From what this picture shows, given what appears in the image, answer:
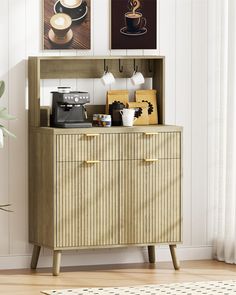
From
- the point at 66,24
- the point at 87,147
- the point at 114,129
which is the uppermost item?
the point at 66,24

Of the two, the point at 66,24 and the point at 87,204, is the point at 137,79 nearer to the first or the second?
the point at 66,24

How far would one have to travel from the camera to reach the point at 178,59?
6594mm

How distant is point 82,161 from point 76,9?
3.54 ft

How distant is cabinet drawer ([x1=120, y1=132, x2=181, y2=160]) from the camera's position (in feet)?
20.0

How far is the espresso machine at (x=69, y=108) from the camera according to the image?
604 cm

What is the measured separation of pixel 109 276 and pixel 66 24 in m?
1.73

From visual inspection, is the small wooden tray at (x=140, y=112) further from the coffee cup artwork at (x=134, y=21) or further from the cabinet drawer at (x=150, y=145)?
the coffee cup artwork at (x=134, y=21)

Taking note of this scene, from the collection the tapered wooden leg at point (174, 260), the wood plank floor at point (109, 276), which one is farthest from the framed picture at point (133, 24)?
the wood plank floor at point (109, 276)

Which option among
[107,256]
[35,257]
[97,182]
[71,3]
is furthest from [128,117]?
[35,257]

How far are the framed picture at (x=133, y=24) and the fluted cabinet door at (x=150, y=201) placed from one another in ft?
2.90

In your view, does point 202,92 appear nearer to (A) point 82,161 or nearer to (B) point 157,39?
(B) point 157,39

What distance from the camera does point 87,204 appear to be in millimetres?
6031

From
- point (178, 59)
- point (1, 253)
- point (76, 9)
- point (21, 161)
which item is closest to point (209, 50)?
point (178, 59)

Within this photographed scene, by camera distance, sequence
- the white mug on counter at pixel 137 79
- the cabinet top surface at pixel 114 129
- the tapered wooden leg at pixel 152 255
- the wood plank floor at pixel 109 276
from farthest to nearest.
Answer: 1. the tapered wooden leg at pixel 152 255
2. the white mug on counter at pixel 137 79
3. the cabinet top surface at pixel 114 129
4. the wood plank floor at pixel 109 276
